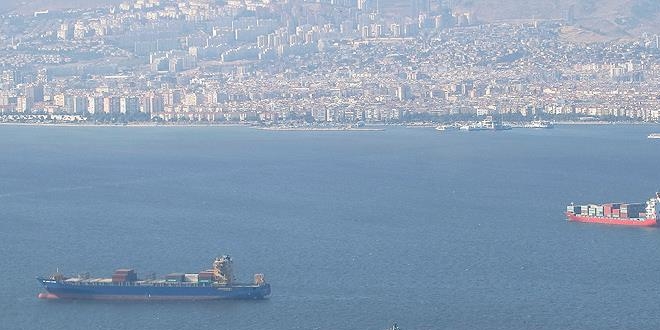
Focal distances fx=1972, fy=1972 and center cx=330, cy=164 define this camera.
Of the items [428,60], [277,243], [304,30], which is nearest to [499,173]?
[277,243]

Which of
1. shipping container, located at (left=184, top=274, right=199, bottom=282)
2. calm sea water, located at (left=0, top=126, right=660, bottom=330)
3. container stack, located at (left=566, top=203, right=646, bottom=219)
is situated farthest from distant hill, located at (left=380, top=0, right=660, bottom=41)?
shipping container, located at (left=184, top=274, right=199, bottom=282)

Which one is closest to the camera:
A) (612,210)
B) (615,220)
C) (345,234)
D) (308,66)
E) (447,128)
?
(345,234)

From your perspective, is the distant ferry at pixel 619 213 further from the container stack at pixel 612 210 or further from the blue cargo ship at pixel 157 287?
the blue cargo ship at pixel 157 287

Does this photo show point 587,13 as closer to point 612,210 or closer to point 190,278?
point 612,210

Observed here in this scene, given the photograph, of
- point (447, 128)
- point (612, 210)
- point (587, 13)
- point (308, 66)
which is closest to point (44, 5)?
point (308, 66)

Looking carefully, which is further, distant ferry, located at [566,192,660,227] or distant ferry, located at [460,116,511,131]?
distant ferry, located at [460,116,511,131]

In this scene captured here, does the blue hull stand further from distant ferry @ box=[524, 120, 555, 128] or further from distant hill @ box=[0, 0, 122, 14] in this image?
distant hill @ box=[0, 0, 122, 14]

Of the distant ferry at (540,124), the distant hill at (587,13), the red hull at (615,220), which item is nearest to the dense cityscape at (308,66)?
the distant hill at (587,13)
